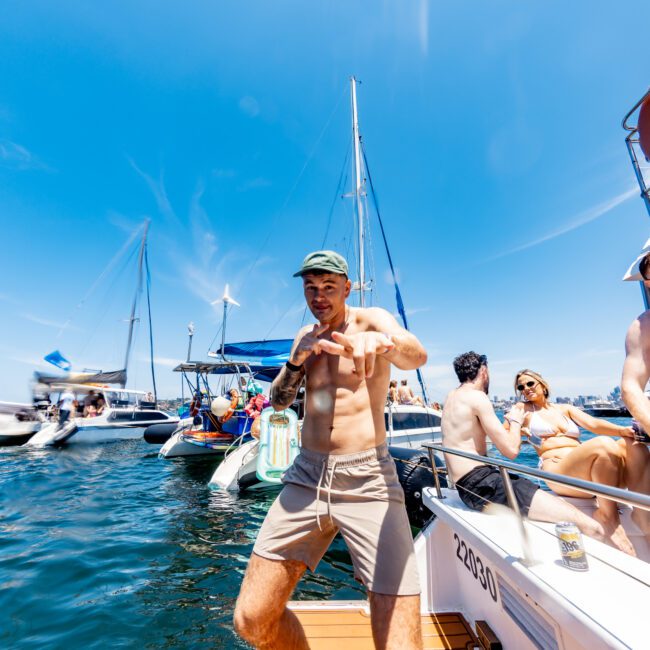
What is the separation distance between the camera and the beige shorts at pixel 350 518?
152cm

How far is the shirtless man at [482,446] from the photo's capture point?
7.61 feet

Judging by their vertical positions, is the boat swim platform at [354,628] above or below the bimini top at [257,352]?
below

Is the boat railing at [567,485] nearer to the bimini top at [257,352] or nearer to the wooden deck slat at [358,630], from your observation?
the wooden deck slat at [358,630]

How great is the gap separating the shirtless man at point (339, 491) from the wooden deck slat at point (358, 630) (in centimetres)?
95

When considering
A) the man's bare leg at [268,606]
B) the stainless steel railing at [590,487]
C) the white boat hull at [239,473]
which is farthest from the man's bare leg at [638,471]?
the white boat hull at [239,473]

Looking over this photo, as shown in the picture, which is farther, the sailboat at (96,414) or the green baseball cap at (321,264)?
the sailboat at (96,414)

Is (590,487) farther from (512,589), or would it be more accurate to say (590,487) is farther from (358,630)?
(358,630)

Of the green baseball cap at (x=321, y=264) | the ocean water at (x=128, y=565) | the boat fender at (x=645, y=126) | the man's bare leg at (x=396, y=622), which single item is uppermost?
the boat fender at (x=645, y=126)

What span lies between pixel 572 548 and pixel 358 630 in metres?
1.81

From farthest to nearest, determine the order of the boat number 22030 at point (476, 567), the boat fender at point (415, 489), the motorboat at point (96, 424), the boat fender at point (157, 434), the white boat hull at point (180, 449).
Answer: the boat fender at point (157, 434) → the motorboat at point (96, 424) → the white boat hull at point (180, 449) → the boat fender at point (415, 489) → the boat number 22030 at point (476, 567)

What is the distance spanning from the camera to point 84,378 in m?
21.5

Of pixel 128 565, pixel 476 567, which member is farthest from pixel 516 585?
pixel 128 565

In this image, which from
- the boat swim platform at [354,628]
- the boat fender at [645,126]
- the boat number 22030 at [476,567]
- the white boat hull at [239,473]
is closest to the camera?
the boat fender at [645,126]

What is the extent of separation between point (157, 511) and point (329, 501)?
618 centimetres
